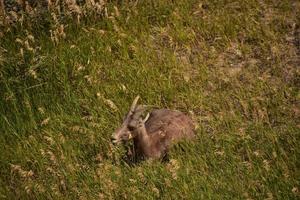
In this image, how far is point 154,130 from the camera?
597 cm

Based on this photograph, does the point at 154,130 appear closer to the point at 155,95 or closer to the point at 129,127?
the point at 129,127

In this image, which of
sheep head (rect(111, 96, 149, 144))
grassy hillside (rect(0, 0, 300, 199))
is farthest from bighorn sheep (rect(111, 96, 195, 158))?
grassy hillside (rect(0, 0, 300, 199))

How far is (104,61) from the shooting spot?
7305mm

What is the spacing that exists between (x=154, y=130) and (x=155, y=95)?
0.77 metres

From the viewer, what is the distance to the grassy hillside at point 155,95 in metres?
5.29

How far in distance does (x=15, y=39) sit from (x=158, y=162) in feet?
10.6

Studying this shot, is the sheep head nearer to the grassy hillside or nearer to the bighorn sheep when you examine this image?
the bighorn sheep

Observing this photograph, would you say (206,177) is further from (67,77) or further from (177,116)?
(67,77)

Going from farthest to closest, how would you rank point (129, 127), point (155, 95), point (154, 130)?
1. point (155, 95)
2. point (154, 130)
3. point (129, 127)

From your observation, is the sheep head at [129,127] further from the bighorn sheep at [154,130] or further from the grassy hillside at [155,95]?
the grassy hillside at [155,95]

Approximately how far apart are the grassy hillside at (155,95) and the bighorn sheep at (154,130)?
0.16 metres

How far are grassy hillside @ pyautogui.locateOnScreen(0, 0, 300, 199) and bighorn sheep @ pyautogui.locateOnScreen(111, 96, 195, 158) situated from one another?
16cm

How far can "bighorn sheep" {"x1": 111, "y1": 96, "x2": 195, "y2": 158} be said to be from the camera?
5562mm

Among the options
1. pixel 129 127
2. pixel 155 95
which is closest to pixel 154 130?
pixel 129 127
